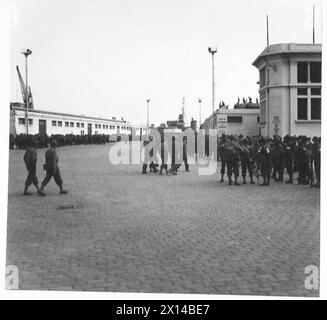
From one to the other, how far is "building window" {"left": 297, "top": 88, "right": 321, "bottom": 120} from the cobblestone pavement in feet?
36.5

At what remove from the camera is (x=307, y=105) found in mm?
22906

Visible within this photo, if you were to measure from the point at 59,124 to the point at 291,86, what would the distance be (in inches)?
1057

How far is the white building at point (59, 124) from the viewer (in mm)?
38125

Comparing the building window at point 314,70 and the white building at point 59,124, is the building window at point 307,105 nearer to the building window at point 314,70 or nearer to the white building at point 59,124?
the building window at point 314,70

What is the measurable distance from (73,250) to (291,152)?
1015cm

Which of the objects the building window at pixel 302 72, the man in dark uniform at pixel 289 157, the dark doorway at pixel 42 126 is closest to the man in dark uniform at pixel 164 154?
the man in dark uniform at pixel 289 157

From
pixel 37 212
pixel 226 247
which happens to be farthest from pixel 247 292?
pixel 37 212

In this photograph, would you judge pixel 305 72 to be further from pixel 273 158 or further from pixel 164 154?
pixel 164 154

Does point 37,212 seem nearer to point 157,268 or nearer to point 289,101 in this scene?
point 157,268

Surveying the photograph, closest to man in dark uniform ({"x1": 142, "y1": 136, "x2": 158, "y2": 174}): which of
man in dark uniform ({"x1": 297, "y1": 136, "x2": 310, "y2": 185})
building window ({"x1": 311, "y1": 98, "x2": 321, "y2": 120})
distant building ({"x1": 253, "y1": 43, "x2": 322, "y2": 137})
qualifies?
man in dark uniform ({"x1": 297, "y1": 136, "x2": 310, "y2": 185})

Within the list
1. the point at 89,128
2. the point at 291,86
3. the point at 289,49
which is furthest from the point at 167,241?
the point at 89,128

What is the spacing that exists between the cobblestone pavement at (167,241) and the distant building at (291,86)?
11.4 m

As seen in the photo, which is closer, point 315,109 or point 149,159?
point 149,159
